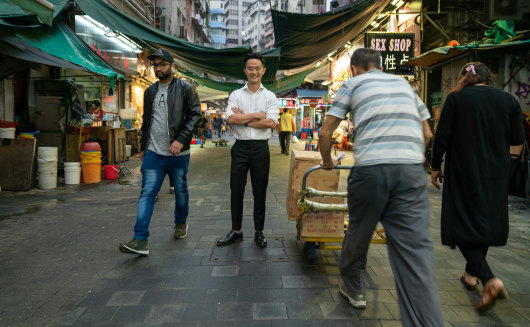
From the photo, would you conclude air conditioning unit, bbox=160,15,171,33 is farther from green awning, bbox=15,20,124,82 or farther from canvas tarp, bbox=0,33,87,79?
canvas tarp, bbox=0,33,87,79

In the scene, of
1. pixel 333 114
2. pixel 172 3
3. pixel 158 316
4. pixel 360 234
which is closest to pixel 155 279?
pixel 158 316

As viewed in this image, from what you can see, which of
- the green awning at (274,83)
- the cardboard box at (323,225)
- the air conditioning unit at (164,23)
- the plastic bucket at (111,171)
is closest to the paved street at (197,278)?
the cardboard box at (323,225)

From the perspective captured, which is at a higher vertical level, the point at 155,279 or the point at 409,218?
the point at 409,218

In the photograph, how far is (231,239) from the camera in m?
4.33

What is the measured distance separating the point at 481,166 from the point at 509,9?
6.94m

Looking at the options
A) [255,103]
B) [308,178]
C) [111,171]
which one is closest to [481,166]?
[308,178]

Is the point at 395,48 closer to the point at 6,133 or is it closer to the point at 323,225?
the point at 323,225

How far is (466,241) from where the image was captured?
3.02 m

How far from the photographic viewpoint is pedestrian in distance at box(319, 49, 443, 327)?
222 centimetres

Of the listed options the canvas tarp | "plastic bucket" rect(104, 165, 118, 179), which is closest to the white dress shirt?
the canvas tarp

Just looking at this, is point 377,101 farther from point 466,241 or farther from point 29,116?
point 29,116

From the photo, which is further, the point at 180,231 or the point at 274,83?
the point at 274,83

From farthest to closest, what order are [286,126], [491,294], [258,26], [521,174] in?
1. [258,26]
2. [286,126]
3. [521,174]
4. [491,294]

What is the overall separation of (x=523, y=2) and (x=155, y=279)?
912 centimetres
